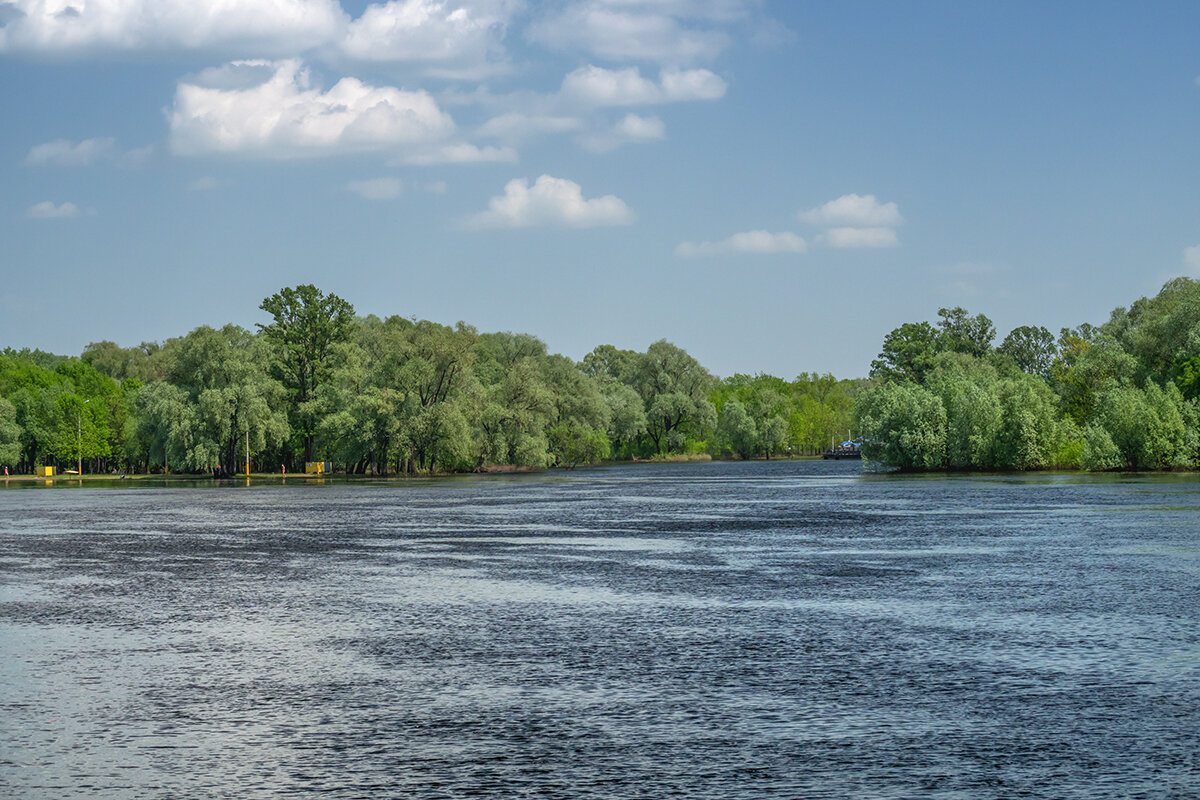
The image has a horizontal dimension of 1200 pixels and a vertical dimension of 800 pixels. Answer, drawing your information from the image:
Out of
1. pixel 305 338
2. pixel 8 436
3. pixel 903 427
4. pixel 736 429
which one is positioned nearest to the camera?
pixel 903 427

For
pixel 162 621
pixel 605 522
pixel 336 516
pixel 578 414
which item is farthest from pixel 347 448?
pixel 162 621

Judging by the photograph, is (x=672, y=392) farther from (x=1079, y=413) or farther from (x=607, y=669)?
(x=607, y=669)

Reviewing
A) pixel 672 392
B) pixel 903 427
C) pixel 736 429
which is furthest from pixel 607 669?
pixel 736 429

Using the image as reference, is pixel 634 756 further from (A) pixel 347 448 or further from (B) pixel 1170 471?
(A) pixel 347 448

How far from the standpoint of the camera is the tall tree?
126062 mm

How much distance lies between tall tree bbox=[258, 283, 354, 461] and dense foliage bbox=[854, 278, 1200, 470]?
2257 inches

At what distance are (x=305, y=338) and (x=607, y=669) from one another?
386 ft

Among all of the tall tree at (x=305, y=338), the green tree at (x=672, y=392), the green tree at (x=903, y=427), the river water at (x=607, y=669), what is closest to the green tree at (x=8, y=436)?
Result: the tall tree at (x=305, y=338)

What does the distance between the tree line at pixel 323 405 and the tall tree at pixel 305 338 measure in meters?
0.17

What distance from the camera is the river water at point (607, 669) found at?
11422 mm

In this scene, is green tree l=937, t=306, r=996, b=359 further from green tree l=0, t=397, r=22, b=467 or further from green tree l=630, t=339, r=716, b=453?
green tree l=0, t=397, r=22, b=467

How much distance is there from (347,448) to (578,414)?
30159 millimetres

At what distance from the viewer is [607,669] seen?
16312 millimetres

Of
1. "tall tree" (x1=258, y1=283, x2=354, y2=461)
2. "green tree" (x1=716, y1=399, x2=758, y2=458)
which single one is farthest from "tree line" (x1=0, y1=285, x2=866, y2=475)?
"green tree" (x1=716, y1=399, x2=758, y2=458)
